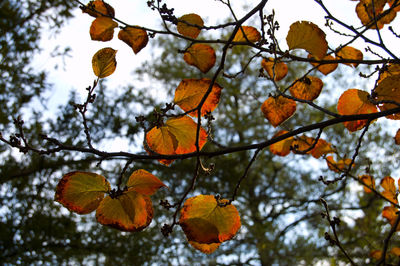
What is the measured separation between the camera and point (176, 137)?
79cm

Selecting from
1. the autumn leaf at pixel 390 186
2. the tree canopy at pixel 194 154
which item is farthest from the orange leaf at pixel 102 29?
the autumn leaf at pixel 390 186

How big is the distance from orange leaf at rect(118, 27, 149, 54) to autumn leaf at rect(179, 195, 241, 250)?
1.57 feet

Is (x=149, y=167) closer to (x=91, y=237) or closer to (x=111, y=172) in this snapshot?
(x=111, y=172)

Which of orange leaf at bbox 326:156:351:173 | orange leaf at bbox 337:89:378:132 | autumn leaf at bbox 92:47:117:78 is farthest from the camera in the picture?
orange leaf at bbox 326:156:351:173

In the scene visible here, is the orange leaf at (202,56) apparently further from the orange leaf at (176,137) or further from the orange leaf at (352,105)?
the orange leaf at (352,105)

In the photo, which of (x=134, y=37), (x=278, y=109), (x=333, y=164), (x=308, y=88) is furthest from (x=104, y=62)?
(x=333, y=164)

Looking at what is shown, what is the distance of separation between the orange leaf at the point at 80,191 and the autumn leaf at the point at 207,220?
203mm

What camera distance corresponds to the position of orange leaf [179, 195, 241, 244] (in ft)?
2.19

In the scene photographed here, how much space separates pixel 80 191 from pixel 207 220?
300 mm

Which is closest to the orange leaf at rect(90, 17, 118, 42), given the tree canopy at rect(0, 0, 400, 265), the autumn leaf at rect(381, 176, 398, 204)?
the tree canopy at rect(0, 0, 400, 265)

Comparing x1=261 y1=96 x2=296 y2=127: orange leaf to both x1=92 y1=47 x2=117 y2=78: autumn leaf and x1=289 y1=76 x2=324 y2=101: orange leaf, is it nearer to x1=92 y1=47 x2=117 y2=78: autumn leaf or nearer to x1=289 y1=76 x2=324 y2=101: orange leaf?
x1=289 y1=76 x2=324 y2=101: orange leaf

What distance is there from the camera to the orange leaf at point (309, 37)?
83 cm

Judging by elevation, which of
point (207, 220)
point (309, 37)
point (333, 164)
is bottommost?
point (207, 220)

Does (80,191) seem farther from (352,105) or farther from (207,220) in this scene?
(352,105)
